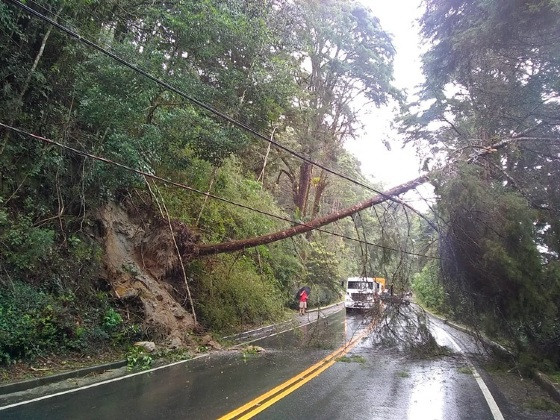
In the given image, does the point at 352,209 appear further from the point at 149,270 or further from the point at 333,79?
the point at 333,79

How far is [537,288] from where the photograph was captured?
9812 mm

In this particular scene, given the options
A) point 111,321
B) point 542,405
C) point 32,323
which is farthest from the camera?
point 111,321

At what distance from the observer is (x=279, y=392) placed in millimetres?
7355

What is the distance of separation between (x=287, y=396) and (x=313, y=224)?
19.5 feet

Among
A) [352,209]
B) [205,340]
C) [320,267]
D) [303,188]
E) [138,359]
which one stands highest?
[303,188]

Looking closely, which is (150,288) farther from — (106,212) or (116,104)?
(116,104)

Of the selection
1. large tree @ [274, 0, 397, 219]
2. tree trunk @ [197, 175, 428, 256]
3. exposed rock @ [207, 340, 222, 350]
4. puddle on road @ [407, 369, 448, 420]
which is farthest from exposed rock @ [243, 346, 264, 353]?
large tree @ [274, 0, 397, 219]

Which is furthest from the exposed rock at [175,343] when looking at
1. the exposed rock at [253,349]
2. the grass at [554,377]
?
the grass at [554,377]

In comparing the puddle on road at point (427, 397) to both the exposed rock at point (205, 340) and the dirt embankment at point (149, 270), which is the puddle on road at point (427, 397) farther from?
the dirt embankment at point (149, 270)

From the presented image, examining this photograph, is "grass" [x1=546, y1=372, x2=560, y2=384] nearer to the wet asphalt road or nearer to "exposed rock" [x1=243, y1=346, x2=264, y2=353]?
the wet asphalt road

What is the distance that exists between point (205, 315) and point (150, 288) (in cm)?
289

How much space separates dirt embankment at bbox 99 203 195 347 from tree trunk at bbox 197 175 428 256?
87cm

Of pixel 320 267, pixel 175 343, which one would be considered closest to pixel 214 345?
pixel 175 343

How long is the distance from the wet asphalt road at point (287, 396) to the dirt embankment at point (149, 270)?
1654 mm
